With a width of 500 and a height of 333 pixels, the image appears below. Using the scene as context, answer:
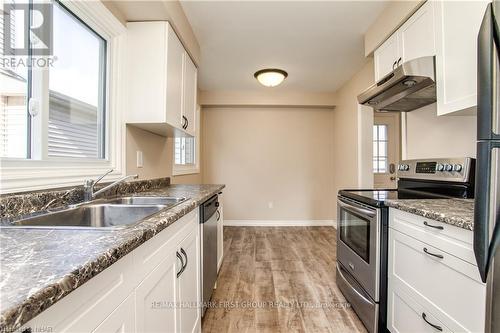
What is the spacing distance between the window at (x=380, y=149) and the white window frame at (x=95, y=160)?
437 cm

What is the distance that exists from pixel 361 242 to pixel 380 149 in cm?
345

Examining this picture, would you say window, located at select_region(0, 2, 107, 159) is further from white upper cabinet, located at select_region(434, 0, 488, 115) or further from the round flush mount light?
white upper cabinet, located at select_region(434, 0, 488, 115)

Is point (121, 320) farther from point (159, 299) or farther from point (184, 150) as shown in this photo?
point (184, 150)

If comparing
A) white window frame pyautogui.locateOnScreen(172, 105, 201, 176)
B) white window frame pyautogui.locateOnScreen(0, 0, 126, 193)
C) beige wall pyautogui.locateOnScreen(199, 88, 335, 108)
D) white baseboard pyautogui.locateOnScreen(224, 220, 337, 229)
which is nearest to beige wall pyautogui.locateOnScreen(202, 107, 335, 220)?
white baseboard pyautogui.locateOnScreen(224, 220, 337, 229)

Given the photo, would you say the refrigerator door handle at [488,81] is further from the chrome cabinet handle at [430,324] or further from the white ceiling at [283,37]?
the white ceiling at [283,37]

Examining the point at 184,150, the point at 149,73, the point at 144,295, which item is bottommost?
the point at 144,295

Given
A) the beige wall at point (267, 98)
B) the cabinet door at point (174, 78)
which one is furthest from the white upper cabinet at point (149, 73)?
the beige wall at point (267, 98)

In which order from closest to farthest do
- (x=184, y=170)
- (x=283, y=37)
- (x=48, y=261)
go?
1. (x=48, y=261)
2. (x=283, y=37)
3. (x=184, y=170)

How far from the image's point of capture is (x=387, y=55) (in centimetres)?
216

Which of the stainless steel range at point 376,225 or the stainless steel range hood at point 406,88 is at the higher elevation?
the stainless steel range hood at point 406,88

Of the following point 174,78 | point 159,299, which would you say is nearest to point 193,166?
point 174,78

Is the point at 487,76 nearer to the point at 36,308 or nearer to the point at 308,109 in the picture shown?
the point at 36,308

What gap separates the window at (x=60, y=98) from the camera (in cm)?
110

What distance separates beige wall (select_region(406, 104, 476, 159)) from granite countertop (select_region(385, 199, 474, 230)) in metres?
0.56
